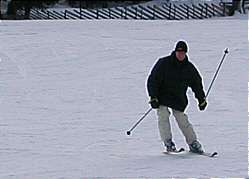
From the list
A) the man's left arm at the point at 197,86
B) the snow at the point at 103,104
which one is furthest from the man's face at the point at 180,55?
the snow at the point at 103,104

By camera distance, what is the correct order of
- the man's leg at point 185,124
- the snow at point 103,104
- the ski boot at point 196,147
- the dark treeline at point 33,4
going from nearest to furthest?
the snow at point 103,104, the man's leg at point 185,124, the ski boot at point 196,147, the dark treeline at point 33,4

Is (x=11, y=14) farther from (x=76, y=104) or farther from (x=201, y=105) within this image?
(x=201, y=105)

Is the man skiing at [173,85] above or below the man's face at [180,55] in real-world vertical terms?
below

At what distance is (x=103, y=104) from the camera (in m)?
16.8

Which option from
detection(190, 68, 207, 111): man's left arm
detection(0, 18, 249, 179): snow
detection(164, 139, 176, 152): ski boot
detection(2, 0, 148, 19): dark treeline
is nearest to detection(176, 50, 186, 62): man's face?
detection(190, 68, 207, 111): man's left arm

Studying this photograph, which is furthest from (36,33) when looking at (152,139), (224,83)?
(152,139)

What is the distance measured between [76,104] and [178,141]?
526 centimetres

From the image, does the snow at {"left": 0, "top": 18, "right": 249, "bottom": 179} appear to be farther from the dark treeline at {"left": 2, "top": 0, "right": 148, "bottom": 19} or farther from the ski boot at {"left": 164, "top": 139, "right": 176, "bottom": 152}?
the dark treeline at {"left": 2, "top": 0, "right": 148, "bottom": 19}

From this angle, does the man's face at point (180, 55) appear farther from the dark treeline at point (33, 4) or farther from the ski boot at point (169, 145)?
the dark treeline at point (33, 4)

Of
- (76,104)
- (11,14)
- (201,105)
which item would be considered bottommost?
(11,14)

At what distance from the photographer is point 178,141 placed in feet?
39.1

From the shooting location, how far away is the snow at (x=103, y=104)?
9.74 meters

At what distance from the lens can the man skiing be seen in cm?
976

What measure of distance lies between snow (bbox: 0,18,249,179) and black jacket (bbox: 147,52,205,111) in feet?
2.49
